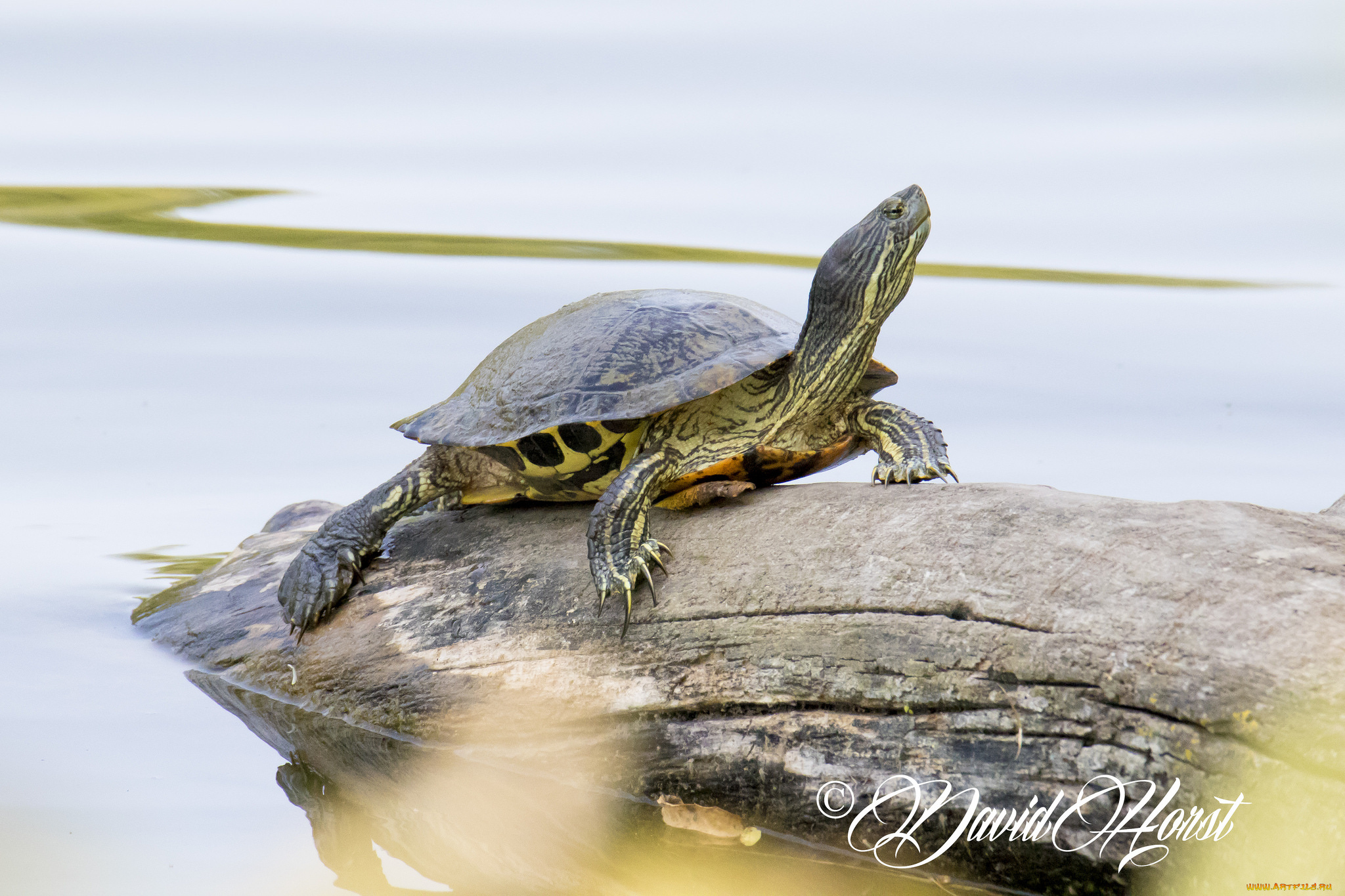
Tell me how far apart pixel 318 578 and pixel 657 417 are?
106 cm

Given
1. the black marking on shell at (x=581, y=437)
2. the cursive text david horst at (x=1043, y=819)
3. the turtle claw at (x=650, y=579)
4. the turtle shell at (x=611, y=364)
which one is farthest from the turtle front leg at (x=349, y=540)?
the cursive text david horst at (x=1043, y=819)

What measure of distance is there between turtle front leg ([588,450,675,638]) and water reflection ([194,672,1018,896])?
1.15ft

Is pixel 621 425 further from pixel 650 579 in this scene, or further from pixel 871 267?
pixel 871 267

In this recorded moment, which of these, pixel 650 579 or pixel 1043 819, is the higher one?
pixel 650 579

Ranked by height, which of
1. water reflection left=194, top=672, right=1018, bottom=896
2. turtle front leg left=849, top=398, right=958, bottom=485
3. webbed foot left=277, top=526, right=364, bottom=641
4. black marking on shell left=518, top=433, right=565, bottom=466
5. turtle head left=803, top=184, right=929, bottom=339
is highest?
turtle head left=803, top=184, right=929, bottom=339

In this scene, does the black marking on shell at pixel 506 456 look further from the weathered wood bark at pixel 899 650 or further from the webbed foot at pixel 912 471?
the webbed foot at pixel 912 471

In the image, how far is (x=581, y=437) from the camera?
3172 mm

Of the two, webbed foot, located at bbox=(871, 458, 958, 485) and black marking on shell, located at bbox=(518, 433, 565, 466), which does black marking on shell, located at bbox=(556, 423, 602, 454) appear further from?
webbed foot, located at bbox=(871, 458, 958, 485)

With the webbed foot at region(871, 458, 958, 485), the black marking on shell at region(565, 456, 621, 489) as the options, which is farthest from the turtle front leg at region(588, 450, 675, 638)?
the webbed foot at region(871, 458, 958, 485)

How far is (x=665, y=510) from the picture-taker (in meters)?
3.21

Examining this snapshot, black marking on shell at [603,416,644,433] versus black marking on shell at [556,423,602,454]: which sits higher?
black marking on shell at [603,416,644,433]

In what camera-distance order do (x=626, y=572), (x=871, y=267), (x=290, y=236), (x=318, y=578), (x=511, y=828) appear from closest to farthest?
(x=511, y=828)
(x=626, y=572)
(x=871, y=267)
(x=318, y=578)
(x=290, y=236)

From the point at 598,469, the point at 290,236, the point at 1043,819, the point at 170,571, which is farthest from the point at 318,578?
the point at 290,236

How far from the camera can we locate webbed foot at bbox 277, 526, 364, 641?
128 inches
